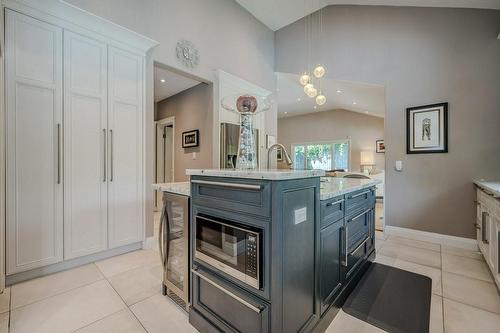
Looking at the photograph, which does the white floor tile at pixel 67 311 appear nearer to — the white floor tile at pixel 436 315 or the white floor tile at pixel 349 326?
the white floor tile at pixel 349 326

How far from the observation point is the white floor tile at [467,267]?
2242 mm

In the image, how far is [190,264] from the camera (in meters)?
1.58

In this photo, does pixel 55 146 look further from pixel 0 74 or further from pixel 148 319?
pixel 148 319

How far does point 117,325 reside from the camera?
1527 mm

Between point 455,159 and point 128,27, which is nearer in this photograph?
point 128,27

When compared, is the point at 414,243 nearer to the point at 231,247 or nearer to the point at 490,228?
the point at 490,228

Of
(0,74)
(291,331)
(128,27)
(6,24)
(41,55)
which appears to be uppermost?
(128,27)

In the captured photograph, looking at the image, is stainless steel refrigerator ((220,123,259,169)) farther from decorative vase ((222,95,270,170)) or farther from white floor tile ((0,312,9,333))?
white floor tile ((0,312,9,333))

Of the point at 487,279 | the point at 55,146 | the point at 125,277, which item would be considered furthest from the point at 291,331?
the point at 55,146

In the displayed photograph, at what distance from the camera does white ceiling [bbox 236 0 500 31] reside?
3242mm

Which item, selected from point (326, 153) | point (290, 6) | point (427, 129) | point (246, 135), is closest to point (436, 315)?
point (246, 135)

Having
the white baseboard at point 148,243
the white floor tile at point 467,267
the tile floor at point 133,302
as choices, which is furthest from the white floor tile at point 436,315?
the white baseboard at point 148,243

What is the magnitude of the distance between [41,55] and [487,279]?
15.5 ft

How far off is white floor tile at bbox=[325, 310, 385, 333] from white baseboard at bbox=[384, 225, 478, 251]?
243 cm
